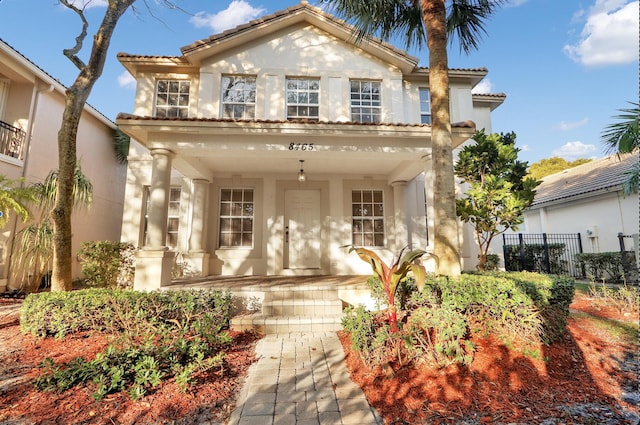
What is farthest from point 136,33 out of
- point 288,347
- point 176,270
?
point 288,347

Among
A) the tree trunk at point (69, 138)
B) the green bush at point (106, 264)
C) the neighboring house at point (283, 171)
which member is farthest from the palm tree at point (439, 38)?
the green bush at point (106, 264)

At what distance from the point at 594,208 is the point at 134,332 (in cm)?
1628

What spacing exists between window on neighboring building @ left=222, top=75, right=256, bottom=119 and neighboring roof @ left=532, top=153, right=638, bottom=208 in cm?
1269

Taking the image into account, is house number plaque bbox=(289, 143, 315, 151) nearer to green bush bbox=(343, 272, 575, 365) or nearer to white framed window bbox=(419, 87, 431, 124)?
green bush bbox=(343, 272, 575, 365)

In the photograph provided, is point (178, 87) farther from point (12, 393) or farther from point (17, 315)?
point (12, 393)

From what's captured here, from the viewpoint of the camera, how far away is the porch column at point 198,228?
8.20m

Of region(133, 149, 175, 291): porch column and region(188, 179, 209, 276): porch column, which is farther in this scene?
region(188, 179, 209, 276): porch column

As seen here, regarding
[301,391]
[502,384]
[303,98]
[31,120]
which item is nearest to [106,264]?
[31,120]

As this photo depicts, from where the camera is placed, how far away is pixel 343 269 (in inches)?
345

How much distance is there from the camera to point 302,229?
8.95 metres

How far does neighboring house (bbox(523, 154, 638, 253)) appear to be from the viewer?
11.0 metres

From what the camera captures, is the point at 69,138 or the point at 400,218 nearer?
the point at 69,138

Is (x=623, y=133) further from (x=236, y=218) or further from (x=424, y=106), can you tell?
(x=236, y=218)

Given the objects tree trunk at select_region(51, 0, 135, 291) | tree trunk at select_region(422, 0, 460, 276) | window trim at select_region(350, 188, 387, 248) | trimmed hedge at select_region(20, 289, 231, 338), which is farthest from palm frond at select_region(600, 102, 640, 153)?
tree trunk at select_region(51, 0, 135, 291)
